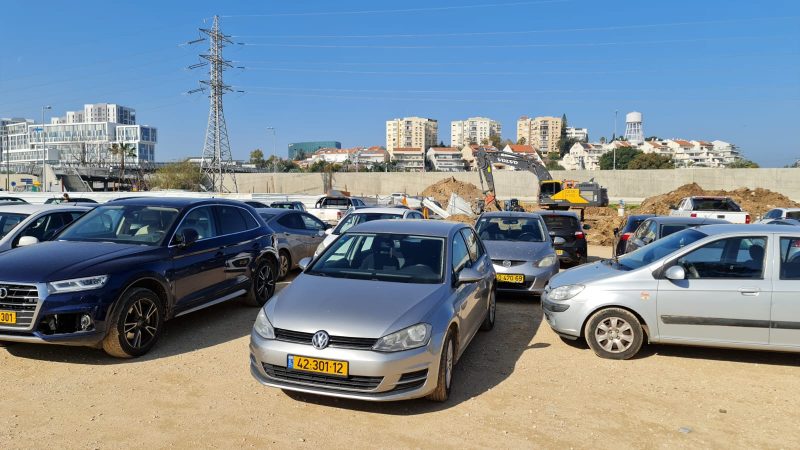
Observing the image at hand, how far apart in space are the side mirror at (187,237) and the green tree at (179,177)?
75026 mm

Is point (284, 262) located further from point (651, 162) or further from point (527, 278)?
point (651, 162)

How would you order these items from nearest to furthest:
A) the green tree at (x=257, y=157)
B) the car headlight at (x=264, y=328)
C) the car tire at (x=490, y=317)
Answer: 1. the car headlight at (x=264, y=328)
2. the car tire at (x=490, y=317)
3. the green tree at (x=257, y=157)

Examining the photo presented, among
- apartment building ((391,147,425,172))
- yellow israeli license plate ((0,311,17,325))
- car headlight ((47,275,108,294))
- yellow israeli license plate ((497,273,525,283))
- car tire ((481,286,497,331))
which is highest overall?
apartment building ((391,147,425,172))

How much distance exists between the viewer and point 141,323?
585 centimetres

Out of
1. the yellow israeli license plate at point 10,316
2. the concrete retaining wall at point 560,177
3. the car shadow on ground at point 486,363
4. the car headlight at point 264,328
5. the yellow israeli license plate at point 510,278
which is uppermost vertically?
the concrete retaining wall at point 560,177

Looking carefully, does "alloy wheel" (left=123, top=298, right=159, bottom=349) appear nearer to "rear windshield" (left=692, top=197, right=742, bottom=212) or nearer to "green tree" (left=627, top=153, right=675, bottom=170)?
"rear windshield" (left=692, top=197, right=742, bottom=212)

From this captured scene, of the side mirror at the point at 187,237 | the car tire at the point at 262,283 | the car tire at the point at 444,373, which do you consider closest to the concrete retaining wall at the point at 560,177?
the car tire at the point at 262,283

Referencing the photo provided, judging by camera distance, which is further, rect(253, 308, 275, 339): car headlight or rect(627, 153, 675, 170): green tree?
rect(627, 153, 675, 170): green tree

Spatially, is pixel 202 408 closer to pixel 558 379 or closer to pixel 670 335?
pixel 558 379

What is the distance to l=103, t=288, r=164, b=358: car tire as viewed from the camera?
217 inches

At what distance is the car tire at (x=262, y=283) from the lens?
326 inches

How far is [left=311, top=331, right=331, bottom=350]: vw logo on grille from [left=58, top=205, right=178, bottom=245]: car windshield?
10.2 ft

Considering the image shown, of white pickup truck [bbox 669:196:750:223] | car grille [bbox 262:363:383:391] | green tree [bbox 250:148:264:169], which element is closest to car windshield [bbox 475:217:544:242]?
car grille [bbox 262:363:383:391]

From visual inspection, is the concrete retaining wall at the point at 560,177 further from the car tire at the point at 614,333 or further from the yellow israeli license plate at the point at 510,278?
the car tire at the point at 614,333
